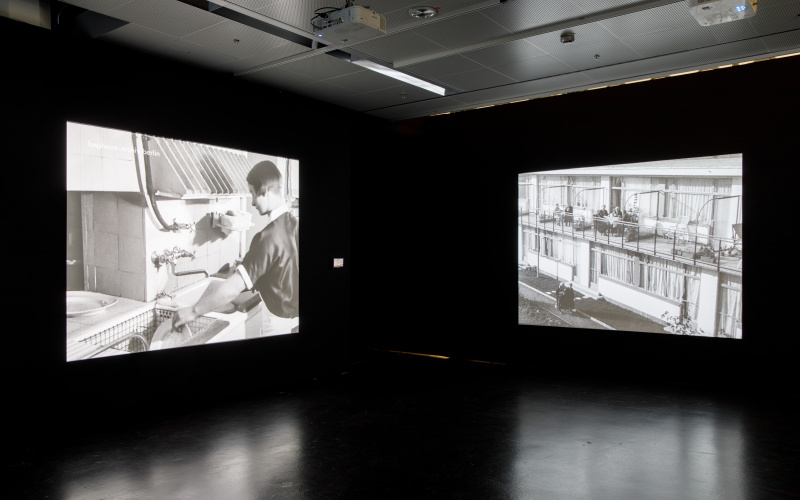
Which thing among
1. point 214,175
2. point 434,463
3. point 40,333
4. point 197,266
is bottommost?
point 434,463

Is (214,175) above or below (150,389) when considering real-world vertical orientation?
above

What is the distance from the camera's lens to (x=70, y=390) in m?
4.86

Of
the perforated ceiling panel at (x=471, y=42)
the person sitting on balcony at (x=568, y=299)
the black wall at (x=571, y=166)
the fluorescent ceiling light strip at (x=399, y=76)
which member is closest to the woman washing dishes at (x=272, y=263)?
the perforated ceiling panel at (x=471, y=42)

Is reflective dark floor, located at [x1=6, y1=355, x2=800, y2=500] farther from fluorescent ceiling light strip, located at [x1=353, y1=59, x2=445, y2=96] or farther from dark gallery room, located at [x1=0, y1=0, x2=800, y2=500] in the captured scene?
fluorescent ceiling light strip, located at [x1=353, y1=59, x2=445, y2=96]

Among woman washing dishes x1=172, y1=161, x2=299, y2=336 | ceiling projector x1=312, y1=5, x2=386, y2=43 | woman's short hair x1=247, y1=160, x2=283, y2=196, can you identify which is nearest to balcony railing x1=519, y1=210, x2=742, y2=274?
woman washing dishes x1=172, y1=161, x2=299, y2=336

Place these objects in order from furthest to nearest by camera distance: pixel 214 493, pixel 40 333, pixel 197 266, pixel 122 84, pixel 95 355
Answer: pixel 197 266 → pixel 122 84 → pixel 95 355 → pixel 40 333 → pixel 214 493

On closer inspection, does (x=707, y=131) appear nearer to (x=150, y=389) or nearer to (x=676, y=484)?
(x=676, y=484)

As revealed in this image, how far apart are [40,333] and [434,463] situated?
11.0 feet

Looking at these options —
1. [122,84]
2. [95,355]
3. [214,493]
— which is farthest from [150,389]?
[122,84]

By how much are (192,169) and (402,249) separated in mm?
3932

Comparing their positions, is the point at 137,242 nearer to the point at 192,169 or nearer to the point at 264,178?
the point at 192,169

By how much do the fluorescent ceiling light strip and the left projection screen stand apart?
156 centimetres

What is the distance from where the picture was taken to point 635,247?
22.5ft

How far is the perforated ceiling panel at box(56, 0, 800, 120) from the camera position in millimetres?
4589
